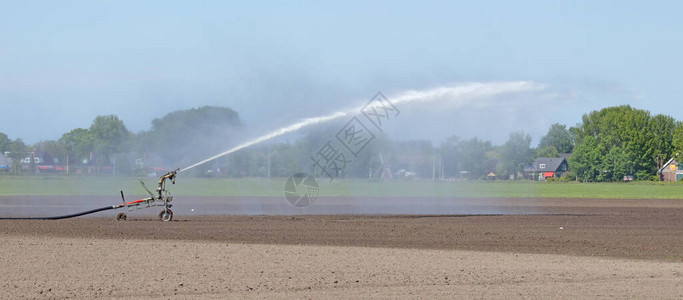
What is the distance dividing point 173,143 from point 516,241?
3095 cm

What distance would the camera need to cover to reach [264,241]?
81.6ft

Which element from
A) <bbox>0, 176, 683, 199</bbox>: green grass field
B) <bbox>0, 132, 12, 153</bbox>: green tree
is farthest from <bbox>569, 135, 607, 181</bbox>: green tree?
<bbox>0, 132, 12, 153</bbox>: green tree

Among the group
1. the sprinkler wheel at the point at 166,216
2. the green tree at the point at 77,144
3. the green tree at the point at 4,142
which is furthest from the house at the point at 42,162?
the sprinkler wheel at the point at 166,216

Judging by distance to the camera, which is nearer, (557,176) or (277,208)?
(277,208)

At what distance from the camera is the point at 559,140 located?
181 metres

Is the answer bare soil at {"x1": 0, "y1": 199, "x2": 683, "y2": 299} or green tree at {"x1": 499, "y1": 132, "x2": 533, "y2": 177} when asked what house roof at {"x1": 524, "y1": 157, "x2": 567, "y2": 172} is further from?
bare soil at {"x1": 0, "y1": 199, "x2": 683, "y2": 299}

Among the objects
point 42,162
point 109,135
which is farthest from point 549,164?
point 109,135

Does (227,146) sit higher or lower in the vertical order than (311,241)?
higher

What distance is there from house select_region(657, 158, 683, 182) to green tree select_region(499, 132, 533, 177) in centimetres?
3461

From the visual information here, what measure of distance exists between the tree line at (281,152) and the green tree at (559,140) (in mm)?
41214

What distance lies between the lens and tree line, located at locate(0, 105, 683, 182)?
49250 millimetres

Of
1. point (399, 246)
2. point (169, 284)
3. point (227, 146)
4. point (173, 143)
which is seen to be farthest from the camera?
point (173, 143)

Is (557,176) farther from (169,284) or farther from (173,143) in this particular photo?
(169,284)

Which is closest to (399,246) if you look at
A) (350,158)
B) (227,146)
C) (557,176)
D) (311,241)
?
(311,241)
